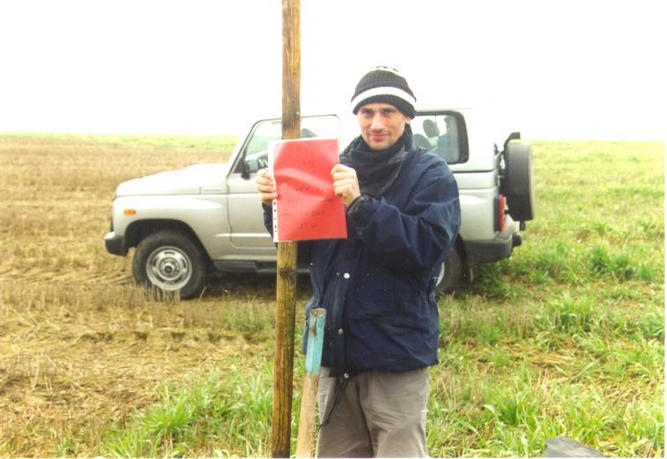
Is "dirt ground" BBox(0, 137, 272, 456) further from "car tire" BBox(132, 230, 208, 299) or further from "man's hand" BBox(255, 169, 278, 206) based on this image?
"man's hand" BBox(255, 169, 278, 206)

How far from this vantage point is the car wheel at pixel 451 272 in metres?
6.42

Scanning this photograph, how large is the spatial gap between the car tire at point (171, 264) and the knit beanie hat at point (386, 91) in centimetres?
487

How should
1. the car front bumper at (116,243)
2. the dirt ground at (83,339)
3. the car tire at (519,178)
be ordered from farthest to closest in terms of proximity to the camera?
the car front bumper at (116,243), the car tire at (519,178), the dirt ground at (83,339)

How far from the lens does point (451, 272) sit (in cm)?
646

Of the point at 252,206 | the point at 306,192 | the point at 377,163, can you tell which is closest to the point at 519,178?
the point at 252,206

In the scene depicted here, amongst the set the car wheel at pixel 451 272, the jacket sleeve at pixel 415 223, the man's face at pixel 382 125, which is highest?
the man's face at pixel 382 125

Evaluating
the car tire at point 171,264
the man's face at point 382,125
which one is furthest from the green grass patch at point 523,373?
the man's face at point 382,125

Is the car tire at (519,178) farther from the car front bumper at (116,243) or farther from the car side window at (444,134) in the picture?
the car front bumper at (116,243)

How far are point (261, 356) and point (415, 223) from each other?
323cm

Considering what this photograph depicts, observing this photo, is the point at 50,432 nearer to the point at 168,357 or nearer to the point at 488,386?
the point at 168,357

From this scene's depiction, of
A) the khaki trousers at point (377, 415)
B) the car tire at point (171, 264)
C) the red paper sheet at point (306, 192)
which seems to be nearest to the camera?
the red paper sheet at point (306, 192)

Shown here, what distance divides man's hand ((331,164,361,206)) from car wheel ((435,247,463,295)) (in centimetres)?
452

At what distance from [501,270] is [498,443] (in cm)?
417

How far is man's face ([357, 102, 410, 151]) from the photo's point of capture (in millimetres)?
2111
